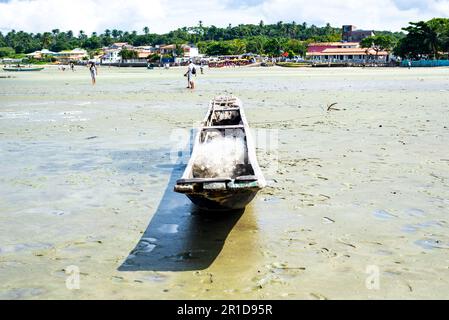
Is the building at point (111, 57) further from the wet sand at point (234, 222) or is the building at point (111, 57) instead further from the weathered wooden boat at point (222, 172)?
the wet sand at point (234, 222)

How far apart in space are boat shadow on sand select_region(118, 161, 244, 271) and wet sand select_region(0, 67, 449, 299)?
0.9 inches

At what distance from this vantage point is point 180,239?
578 cm

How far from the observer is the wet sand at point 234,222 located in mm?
4641

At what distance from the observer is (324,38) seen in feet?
569

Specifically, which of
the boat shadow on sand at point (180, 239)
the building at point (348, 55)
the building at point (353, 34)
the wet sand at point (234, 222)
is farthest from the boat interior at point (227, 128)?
the building at point (353, 34)

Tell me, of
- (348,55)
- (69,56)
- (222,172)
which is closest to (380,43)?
(348,55)

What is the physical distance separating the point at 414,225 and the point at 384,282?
184 cm

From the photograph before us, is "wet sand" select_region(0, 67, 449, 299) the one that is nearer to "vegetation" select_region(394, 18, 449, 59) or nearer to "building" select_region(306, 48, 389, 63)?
"vegetation" select_region(394, 18, 449, 59)

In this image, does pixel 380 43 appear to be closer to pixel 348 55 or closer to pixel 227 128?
pixel 348 55

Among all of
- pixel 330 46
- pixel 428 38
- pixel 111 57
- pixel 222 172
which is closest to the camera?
pixel 222 172

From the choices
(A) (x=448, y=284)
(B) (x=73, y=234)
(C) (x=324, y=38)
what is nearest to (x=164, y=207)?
(B) (x=73, y=234)

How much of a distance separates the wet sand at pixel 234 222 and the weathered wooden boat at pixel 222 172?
0.52 meters

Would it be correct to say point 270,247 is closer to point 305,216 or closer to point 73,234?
point 305,216

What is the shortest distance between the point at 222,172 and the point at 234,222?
1.50m
